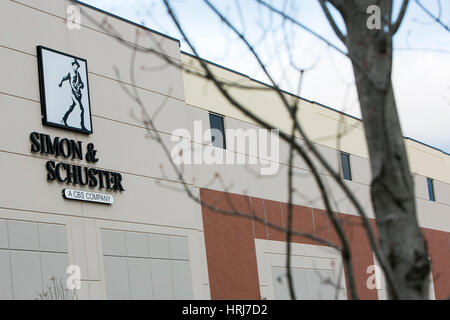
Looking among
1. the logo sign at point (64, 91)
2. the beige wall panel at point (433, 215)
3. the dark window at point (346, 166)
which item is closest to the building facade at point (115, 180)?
the logo sign at point (64, 91)

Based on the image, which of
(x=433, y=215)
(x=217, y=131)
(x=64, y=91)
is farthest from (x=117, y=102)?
(x=433, y=215)

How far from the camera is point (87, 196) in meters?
22.9

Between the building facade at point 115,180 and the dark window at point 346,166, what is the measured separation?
5.24 meters

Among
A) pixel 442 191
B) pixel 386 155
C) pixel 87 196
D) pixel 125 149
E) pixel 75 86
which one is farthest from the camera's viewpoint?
pixel 442 191

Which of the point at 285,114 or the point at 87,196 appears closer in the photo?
the point at 87,196

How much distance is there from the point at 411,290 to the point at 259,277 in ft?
83.4

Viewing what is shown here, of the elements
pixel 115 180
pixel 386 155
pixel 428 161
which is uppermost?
pixel 428 161

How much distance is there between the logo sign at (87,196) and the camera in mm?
22375

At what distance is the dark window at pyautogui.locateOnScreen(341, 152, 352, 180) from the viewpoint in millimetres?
36403

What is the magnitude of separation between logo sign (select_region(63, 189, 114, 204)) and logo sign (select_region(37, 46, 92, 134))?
1.90 m

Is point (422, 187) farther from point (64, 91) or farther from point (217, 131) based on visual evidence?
point (64, 91)

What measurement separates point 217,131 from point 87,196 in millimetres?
7784

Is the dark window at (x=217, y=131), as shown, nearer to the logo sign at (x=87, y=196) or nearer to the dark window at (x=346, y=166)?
the logo sign at (x=87, y=196)
